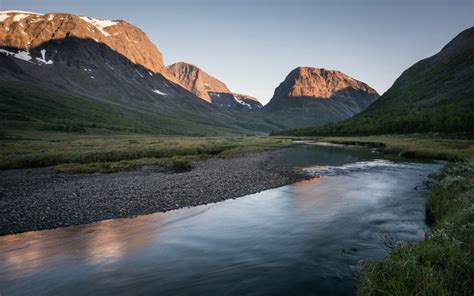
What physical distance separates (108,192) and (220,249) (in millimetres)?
16749

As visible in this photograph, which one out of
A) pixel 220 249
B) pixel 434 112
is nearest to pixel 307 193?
pixel 220 249

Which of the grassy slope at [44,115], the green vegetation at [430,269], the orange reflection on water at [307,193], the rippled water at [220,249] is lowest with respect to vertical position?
the rippled water at [220,249]

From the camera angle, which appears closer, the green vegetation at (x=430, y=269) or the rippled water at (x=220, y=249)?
the green vegetation at (x=430, y=269)

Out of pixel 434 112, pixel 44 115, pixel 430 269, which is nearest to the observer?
pixel 430 269

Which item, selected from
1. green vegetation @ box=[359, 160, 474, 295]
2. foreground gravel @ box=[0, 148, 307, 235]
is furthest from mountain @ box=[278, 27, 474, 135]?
green vegetation @ box=[359, 160, 474, 295]

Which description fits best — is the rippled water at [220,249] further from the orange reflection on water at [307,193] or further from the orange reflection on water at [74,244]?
the orange reflection on water at [307,193]

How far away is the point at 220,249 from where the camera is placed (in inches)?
685

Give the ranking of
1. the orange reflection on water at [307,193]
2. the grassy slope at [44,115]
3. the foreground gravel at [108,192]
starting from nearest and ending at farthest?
the foreground gravel at [108,192] < the orange reflection on water at [307,193] < the grassy slope at [44,115]

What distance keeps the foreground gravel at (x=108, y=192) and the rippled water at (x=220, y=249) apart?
78.2 inches

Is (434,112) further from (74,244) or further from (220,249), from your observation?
(74,244)

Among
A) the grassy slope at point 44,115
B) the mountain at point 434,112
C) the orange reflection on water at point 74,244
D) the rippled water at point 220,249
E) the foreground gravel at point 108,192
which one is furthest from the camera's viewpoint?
the grassy slope at point 44,115

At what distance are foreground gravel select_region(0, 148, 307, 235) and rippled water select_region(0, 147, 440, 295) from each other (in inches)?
78.2

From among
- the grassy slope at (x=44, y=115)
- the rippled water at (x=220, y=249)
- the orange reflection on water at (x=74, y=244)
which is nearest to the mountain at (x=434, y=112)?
the rippled water at (x=220, y=249)

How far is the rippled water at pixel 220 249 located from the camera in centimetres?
1332
